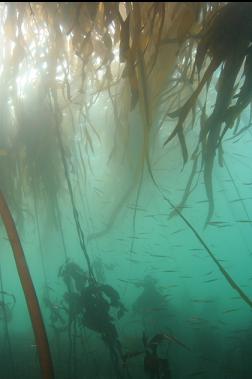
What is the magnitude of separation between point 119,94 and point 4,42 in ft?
3.30

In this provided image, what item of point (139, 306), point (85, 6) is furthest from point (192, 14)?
point (139, 306)

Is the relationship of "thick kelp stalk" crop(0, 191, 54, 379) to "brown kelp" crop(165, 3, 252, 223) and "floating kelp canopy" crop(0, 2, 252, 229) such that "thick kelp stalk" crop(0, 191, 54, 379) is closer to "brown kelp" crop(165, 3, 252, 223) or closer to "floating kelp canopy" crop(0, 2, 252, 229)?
"floating kelp canopy" crop(0, 2, 252, 229)

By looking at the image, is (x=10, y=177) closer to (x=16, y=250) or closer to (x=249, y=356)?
(x=16, y=250)

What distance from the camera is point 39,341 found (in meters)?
1.72

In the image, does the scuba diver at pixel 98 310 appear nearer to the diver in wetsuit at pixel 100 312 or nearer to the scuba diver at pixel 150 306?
the diver in wetsuit at pixel 100 312

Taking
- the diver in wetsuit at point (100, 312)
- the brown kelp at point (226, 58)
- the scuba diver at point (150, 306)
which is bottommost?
the scuba diver at point (150, 306)

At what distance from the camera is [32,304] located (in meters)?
1.75

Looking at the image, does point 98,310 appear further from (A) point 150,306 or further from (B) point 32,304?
(A) point 150,306

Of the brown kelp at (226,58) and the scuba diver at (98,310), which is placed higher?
the brown kelp at (226,58)

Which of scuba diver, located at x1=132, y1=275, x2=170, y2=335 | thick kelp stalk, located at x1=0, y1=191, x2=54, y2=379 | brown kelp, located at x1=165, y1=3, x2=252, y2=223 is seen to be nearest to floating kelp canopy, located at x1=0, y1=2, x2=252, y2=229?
brown kelp, located at x1=165, y1=3, x2=252, y2=223

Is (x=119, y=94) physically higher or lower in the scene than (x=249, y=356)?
higher

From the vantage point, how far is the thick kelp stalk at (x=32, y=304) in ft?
5.53

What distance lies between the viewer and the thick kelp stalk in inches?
66.3

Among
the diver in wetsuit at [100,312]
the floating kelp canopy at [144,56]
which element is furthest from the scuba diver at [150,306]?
the floating kelp canopy at [144,56]
